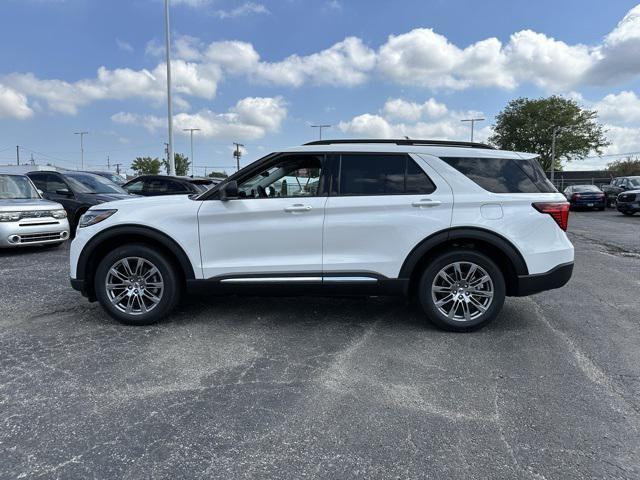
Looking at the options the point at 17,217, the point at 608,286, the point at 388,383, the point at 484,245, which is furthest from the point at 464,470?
the point at 17,217

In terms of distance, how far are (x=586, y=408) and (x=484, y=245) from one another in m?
1.79

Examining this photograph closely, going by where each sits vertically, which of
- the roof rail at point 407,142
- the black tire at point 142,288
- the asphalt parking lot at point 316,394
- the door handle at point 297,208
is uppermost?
the roof rail at point 407,142

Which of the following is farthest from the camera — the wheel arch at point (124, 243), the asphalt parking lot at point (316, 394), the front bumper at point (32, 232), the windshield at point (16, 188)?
the windshield at point (16, 188)

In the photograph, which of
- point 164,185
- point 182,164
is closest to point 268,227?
point 164,185

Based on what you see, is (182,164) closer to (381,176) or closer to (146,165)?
(146,165)

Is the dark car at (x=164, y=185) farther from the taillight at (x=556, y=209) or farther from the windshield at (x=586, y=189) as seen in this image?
the windshield at (x=586, y=189)

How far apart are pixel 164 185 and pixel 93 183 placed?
73.9 inches

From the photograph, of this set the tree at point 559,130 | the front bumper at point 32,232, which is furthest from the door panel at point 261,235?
the tree at point 559,130

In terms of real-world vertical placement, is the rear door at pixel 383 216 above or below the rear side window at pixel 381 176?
below

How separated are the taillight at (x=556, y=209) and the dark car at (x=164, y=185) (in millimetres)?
9639

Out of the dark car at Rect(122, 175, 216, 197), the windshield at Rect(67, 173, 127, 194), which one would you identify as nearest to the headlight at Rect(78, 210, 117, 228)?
the windshield at Rect(67, 173, 127, 194)

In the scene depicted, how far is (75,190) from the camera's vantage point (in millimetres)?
10945

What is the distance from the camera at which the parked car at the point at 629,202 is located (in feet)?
63.8

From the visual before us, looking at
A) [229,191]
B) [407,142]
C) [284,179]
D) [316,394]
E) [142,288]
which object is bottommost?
[316,394]
